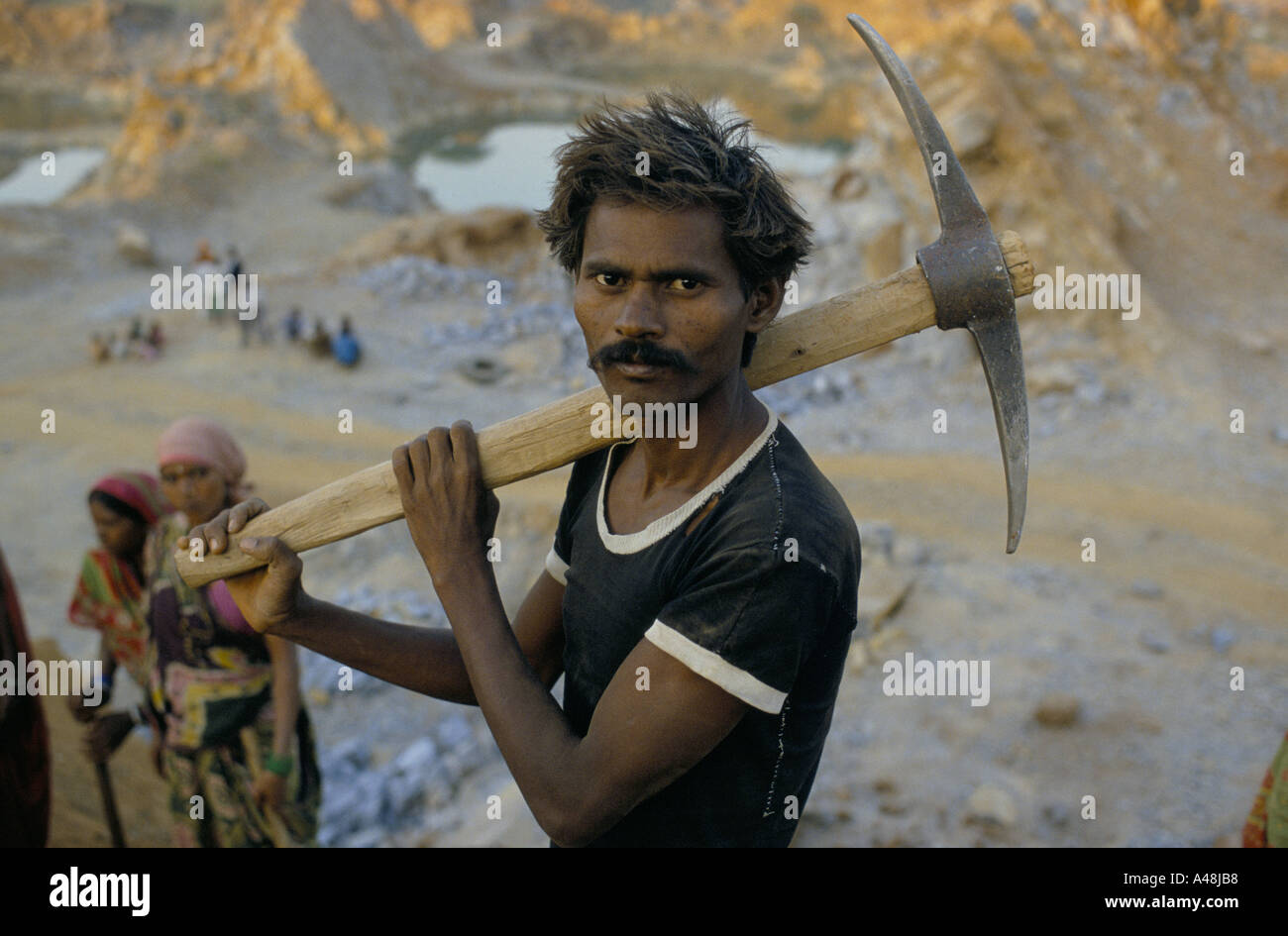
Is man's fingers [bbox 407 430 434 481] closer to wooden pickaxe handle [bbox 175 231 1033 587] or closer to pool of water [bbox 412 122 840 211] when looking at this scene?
wooden pickaxe handle [bbox 175 231 1033 587]

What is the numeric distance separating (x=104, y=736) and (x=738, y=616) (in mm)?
3102

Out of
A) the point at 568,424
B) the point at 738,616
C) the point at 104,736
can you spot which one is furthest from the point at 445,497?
the point at 104,736

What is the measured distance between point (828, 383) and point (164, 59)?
1503 inches

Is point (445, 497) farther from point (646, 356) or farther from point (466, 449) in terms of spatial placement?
point (646, 356)

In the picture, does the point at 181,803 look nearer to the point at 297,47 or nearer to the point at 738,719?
the point at 738,719

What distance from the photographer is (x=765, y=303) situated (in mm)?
1583

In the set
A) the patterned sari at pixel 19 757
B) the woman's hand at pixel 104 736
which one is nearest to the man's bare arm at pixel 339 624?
the patterned sari at pixel 19 757

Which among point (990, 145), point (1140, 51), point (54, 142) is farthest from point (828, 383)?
point (54, 142)

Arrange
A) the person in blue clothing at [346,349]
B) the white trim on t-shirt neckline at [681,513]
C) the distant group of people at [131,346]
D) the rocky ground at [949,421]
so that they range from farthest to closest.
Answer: the distant group of people at [131,346], the person in blue clothing at [346,349], the rocky ground at [949,421], the white trim on t-shirt neckline at [681,513]

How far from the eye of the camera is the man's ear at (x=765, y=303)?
1560mm

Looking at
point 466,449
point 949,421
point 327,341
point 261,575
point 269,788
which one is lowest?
point 269,788

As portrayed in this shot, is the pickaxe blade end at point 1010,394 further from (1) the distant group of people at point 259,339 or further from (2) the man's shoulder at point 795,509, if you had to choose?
(1) the distant group of people at point 259,339

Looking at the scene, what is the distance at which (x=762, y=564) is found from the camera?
1373mm

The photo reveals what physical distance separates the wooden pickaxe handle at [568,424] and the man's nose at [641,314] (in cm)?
25
